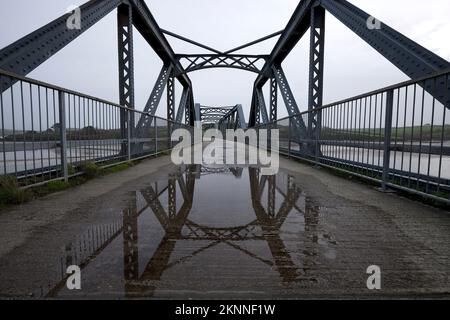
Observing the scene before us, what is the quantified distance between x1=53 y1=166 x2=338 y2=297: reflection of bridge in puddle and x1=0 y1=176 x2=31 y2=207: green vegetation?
1238 mm

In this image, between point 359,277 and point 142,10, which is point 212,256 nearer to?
point 359,277

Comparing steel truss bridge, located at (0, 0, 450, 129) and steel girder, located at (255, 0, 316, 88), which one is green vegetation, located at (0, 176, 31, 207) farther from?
steel girder, located at (255, 0, 316, 88)

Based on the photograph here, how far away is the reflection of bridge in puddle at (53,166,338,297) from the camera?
5.11 ft

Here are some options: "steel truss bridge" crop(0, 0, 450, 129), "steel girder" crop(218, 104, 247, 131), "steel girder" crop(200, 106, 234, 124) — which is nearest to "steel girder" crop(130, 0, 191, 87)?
"steel truss bridge" crop(0, 0, 450, 129)

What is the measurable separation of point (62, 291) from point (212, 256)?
0.86 meters

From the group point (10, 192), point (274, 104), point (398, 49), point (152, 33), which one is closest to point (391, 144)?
point (398, 49)

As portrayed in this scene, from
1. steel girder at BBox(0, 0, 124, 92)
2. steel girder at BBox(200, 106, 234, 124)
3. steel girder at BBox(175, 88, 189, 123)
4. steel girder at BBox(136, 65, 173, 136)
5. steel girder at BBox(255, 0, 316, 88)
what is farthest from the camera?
steel girder at BBox(200, 106, 234, 124)

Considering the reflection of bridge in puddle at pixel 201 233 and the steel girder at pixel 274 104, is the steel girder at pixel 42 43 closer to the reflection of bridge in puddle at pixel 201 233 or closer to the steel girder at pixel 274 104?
the reflection of bridge in puddle at pixel 201 233

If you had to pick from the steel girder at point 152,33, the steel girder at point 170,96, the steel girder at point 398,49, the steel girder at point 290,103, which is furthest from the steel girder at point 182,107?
the steel girder at point 398,49

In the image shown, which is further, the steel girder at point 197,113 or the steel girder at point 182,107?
the steel girder at point 197,113

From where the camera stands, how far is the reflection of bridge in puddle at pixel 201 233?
1558 mm

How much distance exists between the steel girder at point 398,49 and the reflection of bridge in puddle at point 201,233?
2.09 m

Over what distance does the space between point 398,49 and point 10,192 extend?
6749mm

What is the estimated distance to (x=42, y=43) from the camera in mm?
5477
